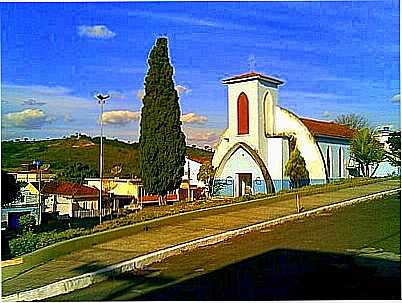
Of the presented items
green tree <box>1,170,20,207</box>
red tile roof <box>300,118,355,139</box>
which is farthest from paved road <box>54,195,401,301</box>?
green tree <box>1,170,20,207</box>

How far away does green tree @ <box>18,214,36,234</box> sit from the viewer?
25.5ft

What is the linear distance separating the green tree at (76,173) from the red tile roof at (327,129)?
2.86 metres

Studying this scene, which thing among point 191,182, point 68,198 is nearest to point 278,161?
point 191,182

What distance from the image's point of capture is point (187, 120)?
844 centimetres

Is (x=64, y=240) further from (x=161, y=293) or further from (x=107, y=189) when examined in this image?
(x=161, y=293)

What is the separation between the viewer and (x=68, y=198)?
8.34m

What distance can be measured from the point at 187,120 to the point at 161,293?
2.52 meters

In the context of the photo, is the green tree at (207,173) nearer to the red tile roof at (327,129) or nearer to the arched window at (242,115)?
the arched window at (242,115)

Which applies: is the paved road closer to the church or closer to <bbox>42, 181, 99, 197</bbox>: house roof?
the church

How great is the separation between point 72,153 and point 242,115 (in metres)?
2.38

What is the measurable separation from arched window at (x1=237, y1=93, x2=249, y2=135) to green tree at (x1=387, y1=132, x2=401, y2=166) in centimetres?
191

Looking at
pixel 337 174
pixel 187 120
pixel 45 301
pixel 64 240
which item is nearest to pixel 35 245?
pixel 64 240

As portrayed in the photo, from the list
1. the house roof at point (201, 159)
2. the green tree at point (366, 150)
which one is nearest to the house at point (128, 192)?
the house roof at point (201, 159)

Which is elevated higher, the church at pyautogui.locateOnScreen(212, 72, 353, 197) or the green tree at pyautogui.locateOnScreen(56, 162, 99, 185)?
the church at pyautogui.locateOnScreen(212, 72, 353, 197)
